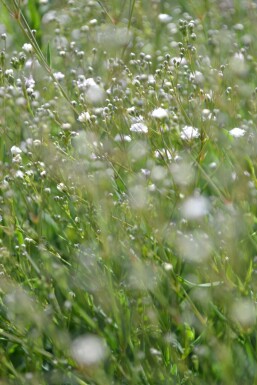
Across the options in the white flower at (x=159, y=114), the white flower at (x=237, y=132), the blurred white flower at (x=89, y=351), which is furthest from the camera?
the white flower at (x=237, y=132)

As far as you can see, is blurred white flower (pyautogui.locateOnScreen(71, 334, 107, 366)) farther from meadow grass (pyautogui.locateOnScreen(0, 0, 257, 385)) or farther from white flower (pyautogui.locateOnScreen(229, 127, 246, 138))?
white flower (pyautogui.locateOnScreen(229, 127, 246, 138))

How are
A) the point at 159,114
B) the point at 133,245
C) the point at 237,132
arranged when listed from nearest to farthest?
the point at 133,245, the point at 159,114, the point at 237,132

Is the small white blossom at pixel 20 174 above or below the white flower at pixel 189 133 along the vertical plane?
below

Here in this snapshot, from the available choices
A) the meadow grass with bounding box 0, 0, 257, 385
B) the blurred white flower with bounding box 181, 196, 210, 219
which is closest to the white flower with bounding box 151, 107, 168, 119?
the meadow grass with bounding box 0, 0, 257, 385

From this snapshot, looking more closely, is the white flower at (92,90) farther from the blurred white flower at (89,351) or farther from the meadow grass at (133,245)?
the blurred white flower at (89,351)

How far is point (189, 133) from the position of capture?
2346 mm

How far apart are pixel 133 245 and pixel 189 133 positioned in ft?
1.49

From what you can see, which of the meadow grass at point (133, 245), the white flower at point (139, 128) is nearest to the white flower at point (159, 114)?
the meadow grass at point (133, 245)

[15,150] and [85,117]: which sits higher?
[85,117]

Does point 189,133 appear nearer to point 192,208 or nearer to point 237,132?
point 237,132

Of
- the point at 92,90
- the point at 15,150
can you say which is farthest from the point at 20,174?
the point at 92,90

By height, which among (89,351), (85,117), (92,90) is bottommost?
(89,351)

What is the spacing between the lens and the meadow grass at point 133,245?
1.88 metres

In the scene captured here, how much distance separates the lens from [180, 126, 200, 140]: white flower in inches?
88.2
